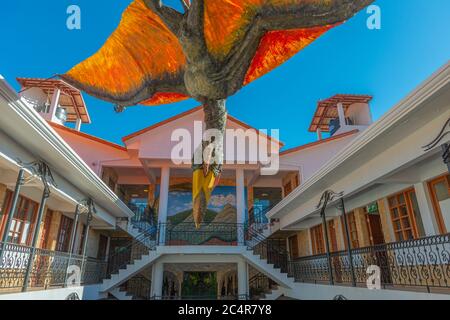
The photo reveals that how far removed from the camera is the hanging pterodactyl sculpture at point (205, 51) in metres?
1.33

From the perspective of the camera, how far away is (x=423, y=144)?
511 cm

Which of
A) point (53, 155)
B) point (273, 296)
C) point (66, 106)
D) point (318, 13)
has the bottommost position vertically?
point (273, 296)

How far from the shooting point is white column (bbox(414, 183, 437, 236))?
684 centimetres

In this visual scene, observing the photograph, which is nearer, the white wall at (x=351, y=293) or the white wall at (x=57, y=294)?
the white wall at (x=351, y=293)

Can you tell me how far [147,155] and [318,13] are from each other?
13.4 m

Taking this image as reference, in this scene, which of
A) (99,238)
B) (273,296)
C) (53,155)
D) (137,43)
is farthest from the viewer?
(99,238)

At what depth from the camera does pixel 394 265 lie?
7457 mm

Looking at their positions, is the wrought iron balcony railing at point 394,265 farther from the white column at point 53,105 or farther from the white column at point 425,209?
the white column at point 53,105

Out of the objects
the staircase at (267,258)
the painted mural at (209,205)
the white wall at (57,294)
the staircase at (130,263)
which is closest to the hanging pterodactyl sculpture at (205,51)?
the white wall at (57,294)

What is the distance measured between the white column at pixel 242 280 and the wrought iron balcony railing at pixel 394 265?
2.13 meters

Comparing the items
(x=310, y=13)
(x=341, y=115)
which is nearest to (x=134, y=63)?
(x=310, y=13)

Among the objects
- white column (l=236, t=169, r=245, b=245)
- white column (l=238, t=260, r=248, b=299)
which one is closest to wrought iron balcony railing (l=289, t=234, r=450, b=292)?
white column (l=238, t=260, r=248, b=299)

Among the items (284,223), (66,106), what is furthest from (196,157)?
(66,106)
